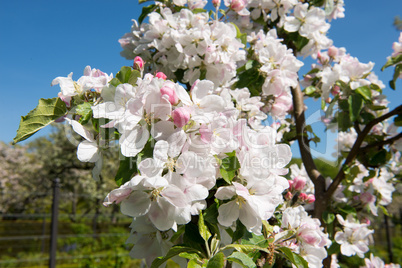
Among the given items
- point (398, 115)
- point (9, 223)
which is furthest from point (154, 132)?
point (9, 223)

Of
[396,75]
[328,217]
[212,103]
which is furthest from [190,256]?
[396,75]

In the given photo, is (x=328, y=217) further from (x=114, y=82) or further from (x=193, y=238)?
(x=114, y=82)

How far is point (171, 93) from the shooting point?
71 cm

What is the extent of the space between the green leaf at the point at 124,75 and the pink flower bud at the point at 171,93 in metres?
0.17

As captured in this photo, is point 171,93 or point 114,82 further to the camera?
point 114,82

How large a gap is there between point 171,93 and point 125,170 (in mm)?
219

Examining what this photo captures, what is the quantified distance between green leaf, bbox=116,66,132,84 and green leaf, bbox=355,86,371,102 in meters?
1.26

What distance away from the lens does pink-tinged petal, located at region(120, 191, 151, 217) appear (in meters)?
0.70

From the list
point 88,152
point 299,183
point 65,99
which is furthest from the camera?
point 299,183

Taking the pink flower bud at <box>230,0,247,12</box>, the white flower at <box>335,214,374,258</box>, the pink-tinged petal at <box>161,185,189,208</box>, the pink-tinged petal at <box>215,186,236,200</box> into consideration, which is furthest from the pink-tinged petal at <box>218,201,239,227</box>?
A: the pink flower bud at <box>230,0,247,12</box>

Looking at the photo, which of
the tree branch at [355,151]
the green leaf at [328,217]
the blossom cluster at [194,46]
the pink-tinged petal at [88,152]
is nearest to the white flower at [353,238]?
the green leaf at [328,217]

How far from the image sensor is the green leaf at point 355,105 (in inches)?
62.6

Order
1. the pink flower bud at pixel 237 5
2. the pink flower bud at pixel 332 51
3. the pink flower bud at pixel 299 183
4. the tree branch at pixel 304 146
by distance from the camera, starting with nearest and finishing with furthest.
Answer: the pink flower bud at pixel 299 183, the pink flower bud at pixel 237 5, the tree branch at pixel 304 146, the pink flower bud at pixel 332 51

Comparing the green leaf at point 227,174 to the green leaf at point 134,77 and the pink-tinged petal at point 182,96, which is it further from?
the green leaf at point 134,77
